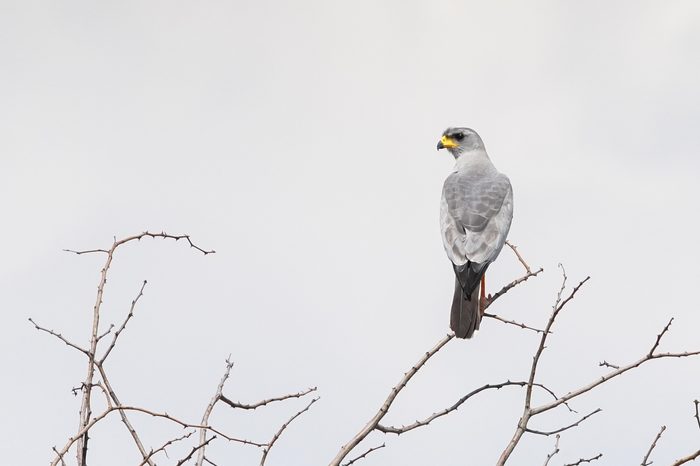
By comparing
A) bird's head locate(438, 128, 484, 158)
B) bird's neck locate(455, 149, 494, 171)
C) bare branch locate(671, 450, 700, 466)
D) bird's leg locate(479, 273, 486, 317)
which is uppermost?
bird's head locate(438, 128, 484, 158)

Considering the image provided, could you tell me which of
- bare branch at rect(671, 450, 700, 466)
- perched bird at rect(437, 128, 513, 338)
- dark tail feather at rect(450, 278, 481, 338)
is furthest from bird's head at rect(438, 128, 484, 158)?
bare branch at rect(671, 450, 700, 466)

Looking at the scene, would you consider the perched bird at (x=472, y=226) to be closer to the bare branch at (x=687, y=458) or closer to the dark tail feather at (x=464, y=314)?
the dark tail feather at (x=464, y=314)

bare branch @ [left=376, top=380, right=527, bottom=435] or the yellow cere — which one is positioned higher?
the yellow cere

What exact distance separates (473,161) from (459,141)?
51 cm

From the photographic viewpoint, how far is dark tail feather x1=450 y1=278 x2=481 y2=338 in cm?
611

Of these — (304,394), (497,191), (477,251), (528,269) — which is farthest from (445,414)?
(497,191)

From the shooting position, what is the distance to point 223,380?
516 centimetres

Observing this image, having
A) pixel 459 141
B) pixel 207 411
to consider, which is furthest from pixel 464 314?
pixel 459 141

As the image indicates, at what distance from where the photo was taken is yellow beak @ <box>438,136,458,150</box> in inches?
Answer: 374

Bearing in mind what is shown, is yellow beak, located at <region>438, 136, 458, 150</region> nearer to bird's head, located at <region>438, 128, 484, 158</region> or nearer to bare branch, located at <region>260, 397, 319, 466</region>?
bird's head, located at <region>438, 128, 484, 158</region>

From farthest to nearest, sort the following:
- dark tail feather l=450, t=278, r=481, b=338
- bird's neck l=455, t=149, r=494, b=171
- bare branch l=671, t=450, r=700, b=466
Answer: bird's neck l=455, t=149, r=494, b=171, dark tail feather l=450, t=278, r=481, b=338, bare branch l=671, t=450, r=700, b=466

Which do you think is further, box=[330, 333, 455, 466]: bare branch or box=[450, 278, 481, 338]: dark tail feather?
box=[450, 278, 481, 338]: dark tail feather

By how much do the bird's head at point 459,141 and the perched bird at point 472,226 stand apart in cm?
32

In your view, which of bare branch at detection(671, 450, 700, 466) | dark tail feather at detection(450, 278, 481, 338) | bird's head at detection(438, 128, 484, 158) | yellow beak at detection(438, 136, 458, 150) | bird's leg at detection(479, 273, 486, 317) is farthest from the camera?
yellow beak at detection(438, 136, 458, 150)
